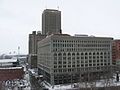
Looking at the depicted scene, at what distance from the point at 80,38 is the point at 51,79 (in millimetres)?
18977

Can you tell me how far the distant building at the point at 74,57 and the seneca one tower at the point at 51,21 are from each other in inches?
3935

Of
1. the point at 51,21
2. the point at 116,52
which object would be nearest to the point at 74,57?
the point at 116,52

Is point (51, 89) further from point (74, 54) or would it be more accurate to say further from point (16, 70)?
point (16, 70)

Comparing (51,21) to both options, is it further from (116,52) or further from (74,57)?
(74,57)

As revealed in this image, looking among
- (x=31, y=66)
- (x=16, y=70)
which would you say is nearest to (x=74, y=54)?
(x=16, y=70)

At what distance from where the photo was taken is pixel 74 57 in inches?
2773

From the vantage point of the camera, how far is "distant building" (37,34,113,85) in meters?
Answer: 67.3

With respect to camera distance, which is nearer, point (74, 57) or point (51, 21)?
point (74, 57)

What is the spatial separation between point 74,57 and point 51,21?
111 meters

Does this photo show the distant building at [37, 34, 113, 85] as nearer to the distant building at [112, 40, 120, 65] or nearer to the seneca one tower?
the distant building at [112, 40, 120, 65]

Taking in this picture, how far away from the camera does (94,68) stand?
73.6 meters

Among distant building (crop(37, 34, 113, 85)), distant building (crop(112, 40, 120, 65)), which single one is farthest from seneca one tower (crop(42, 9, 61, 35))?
distant building (crop(37, 34, 113, 85))

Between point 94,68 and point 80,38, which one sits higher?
point 80,38

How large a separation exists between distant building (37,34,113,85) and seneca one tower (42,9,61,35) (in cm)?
9996
